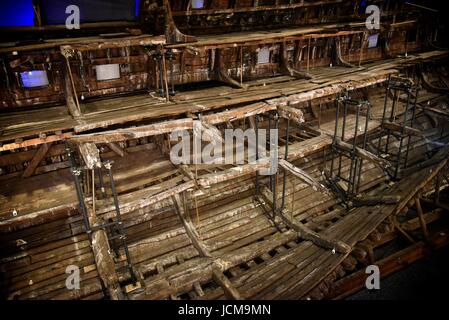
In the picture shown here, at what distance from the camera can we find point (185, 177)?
676 cm

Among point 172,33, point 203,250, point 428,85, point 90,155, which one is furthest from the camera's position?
point 428,85

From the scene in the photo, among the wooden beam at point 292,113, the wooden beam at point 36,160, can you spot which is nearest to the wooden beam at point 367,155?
the wooden beam at point 292,113

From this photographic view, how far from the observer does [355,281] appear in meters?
6.94

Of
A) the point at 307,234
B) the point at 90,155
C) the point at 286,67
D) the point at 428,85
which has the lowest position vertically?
the point at 307,234

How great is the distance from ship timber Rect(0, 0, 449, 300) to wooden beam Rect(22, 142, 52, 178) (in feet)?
0.13

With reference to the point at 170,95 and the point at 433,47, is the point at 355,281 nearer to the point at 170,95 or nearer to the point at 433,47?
the point at 170,95

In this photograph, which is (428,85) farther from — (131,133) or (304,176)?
(131,133)

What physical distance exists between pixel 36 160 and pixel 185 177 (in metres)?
3.19

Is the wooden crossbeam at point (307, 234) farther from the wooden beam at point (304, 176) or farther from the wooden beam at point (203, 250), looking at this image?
the wooden beam at point (203, 250)

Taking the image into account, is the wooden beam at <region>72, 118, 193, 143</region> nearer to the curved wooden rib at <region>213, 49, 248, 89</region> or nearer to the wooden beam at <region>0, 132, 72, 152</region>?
the wooden beam at <region>0, 132, 72, 152</region>

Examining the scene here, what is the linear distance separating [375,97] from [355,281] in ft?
26.7

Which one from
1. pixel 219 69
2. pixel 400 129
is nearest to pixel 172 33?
pixel 219 69

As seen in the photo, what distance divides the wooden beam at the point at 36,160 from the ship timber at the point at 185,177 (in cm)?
4

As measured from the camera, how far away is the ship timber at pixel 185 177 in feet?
19.2
